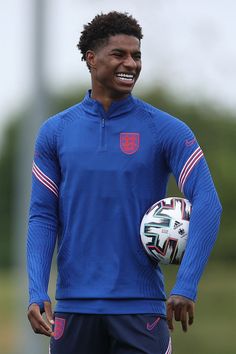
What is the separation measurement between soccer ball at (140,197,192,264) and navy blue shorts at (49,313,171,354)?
1.01 feet

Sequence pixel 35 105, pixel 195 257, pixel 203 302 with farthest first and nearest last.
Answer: pixel 203 302
pixel 35 105
pixel 195 257

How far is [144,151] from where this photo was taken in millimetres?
7398

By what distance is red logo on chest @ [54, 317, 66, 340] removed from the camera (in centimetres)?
742

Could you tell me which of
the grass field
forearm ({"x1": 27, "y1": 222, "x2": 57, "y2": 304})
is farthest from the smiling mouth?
the grass field

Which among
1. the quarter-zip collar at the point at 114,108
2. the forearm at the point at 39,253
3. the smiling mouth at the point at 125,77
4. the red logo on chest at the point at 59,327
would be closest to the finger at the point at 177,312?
the red logo on chest at the point at 59,327

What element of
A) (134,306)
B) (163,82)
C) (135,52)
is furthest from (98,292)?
(163,82)

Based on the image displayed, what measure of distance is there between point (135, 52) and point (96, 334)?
1391 mm

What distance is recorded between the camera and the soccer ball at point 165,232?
24.0 ft

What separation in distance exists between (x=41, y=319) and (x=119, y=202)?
681 millimetres

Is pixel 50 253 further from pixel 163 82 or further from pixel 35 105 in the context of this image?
pixel 163 82

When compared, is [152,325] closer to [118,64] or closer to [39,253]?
[39,253]

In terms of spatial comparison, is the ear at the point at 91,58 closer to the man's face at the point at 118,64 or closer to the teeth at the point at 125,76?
the man's face at the point at 118,64

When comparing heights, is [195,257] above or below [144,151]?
below

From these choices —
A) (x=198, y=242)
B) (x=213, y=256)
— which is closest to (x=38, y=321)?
(x=198, y=242)
